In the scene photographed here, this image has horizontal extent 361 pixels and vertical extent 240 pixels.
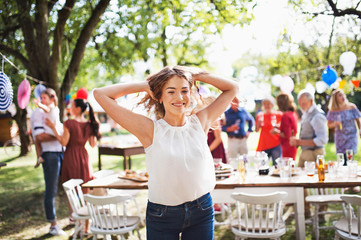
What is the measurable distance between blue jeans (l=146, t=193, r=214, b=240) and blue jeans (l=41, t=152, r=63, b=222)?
336 cm

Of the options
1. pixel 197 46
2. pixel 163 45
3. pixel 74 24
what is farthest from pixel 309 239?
pixel 197 46

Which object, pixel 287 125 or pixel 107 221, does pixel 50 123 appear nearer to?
pixel 107 221

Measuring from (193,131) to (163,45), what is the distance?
1046 cm

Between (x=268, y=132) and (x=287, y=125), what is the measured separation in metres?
0.46

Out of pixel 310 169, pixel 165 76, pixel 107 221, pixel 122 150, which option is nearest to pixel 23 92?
pixel 107 221

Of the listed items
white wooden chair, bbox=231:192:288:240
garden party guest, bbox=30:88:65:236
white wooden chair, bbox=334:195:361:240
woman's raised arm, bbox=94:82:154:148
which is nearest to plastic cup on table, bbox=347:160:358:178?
white wooden chair, bbox=334:195:361:240

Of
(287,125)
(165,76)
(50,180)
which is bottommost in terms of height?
(50,180)

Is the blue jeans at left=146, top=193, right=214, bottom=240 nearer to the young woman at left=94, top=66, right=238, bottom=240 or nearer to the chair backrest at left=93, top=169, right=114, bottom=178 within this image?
the young woman at left=94, top=66, right=238, bottom=240

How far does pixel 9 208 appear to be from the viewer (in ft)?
21.6

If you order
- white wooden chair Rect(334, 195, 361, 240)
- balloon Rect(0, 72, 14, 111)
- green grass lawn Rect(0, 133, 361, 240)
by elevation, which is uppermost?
balloon Rect(0, 72, 14, 111)

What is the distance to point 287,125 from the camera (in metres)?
5.56

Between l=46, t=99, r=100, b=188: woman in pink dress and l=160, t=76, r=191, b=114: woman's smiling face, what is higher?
l=160, t=76, r=191, b=114: woman's smiling face

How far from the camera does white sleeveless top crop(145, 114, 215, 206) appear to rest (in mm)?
1943

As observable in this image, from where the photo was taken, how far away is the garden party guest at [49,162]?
4.95 metres
